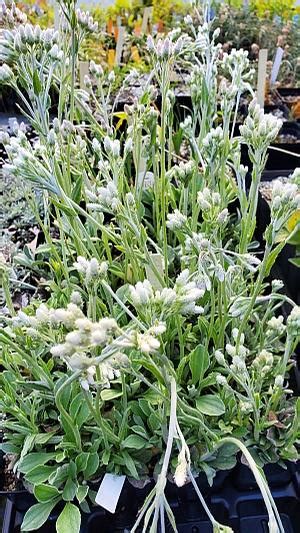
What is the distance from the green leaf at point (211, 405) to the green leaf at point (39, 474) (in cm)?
21

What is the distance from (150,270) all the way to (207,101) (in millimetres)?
322

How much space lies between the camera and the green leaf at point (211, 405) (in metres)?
0.74

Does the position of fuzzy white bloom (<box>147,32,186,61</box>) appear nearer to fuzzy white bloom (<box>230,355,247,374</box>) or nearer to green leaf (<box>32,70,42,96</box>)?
green leaf (<box>32,70,42,96</box>)

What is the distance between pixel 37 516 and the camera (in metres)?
0.71

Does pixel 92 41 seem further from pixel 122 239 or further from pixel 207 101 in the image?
pixel 122 239

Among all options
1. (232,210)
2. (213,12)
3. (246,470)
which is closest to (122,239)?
(246,470)

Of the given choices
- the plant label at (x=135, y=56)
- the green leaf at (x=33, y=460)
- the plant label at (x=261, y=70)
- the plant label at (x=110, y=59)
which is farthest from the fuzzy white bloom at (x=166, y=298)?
the plant label at (x=135, y=56)

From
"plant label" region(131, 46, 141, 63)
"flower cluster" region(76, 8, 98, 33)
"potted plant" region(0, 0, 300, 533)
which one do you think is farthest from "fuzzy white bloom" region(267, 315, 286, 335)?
"plant label" region(131, 46, 141, 63)

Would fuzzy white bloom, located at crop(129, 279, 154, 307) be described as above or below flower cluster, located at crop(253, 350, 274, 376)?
above

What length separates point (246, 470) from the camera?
0.81m

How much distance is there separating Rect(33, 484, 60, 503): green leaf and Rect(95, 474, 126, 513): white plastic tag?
0.18 feet

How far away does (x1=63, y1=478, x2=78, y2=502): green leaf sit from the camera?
0.71 metres

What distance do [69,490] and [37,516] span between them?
5 centimetres

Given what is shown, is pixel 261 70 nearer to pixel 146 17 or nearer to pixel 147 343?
pixel 146 17
